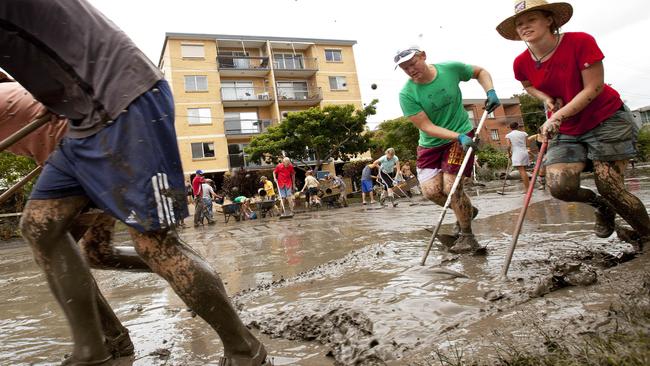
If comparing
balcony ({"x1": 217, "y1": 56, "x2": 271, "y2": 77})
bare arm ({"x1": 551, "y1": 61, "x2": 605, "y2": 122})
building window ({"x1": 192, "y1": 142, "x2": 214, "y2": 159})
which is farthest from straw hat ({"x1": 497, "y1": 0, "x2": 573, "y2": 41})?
balcony ({"x1": 217, "y1": 56, "x2": 271, "y2": 77})

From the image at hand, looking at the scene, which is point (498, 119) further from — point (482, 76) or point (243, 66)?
point (482, 76)

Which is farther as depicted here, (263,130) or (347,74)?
(347,74)

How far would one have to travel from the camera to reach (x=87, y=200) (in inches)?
68.8

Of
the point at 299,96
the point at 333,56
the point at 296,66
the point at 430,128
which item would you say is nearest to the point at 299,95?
the point at 299,96

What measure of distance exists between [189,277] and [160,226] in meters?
0.21

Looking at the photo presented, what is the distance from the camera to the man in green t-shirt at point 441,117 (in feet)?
11.6

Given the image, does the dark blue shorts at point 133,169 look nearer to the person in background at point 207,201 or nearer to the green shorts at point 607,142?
the green shorts at point 607,142

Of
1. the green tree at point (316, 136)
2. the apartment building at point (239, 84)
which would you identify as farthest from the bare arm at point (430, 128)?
the apartment building at point (239, 84)

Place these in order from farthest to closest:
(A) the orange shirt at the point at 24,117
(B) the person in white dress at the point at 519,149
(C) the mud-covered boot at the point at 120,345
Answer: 1. (B) the person in white dress at the point at 519,149
2. (A) the orange shirt at the point at 24,117
3. (C) the mud-covered boot at the point at 120,345

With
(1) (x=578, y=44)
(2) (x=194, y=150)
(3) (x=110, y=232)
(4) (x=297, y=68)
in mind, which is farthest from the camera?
(4) (x=297, y=68)

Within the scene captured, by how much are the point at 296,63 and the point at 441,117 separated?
3326cm

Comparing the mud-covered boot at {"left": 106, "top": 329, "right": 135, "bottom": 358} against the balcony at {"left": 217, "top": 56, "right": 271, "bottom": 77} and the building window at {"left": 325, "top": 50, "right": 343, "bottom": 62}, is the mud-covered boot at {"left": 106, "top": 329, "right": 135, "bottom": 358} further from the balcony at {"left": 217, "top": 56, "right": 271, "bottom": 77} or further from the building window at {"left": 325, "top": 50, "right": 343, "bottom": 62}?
the building window at {"left": 325, "top": 50, "right": 343, "bottom": 62}

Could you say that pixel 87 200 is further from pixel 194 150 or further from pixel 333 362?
pixel 194 150

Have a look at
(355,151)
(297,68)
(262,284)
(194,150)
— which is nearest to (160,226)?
(262,284)
